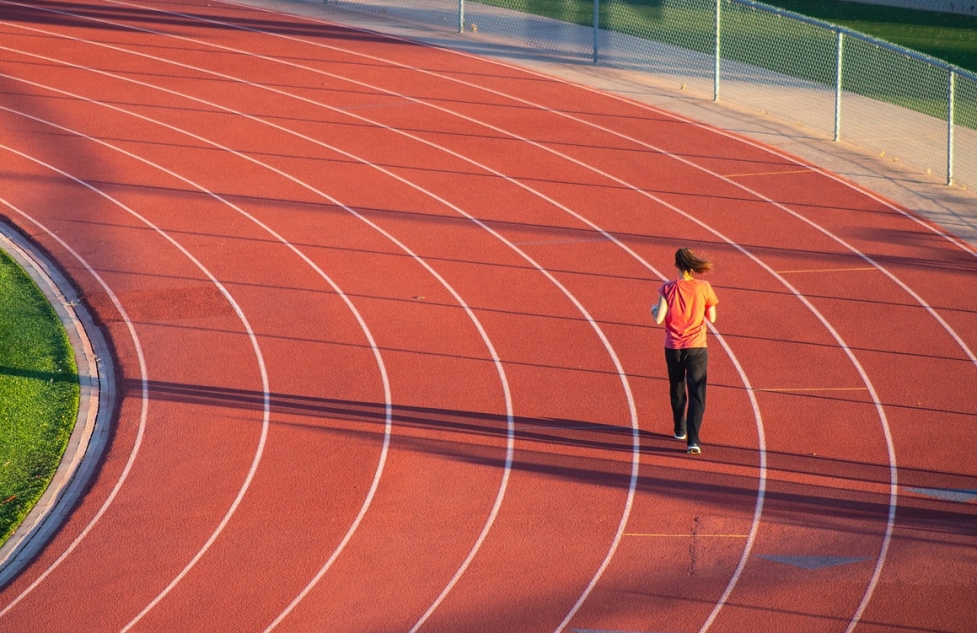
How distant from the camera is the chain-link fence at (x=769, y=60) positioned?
1655 cm

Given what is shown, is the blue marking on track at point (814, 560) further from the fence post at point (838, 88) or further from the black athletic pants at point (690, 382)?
the fence post at point (838, 88)

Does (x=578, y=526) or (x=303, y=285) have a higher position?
(x=303, y=285)

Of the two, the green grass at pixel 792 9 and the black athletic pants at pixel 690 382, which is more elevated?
the green grass at pixel 792 9

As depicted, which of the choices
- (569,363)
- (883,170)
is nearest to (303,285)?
(569,363)

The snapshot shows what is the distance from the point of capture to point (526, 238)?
44.6 ft

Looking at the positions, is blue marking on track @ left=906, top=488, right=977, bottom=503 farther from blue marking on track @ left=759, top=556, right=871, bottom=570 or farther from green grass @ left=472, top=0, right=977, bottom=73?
green grass @ left=472, top=0, right=977, bottom=73

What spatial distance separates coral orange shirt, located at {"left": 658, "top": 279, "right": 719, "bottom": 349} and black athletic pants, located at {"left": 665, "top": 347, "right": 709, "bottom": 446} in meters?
0.10

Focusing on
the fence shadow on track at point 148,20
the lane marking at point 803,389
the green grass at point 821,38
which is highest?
the fence shadow on track at point 148,20

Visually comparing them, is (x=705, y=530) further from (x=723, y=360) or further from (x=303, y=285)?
(x=303, y=285)

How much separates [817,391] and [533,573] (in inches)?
144

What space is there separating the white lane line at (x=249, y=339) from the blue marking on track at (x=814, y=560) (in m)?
4.01

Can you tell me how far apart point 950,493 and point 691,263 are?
265cm

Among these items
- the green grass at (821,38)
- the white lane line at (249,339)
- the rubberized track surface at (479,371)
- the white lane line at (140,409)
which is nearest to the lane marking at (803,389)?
the rubberized track surface at (479,371)

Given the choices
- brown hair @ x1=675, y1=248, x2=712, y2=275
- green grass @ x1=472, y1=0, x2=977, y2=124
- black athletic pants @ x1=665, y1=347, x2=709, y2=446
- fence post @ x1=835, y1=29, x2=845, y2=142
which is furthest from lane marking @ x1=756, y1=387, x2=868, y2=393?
green grass @ x1=472, y1=0, x2=977, y2=124
